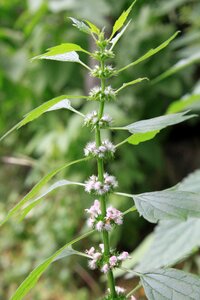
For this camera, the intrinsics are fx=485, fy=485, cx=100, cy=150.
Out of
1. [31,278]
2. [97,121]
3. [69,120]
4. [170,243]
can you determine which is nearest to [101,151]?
[97,121]

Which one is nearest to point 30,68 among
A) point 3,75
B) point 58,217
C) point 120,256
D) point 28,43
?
point 28,43

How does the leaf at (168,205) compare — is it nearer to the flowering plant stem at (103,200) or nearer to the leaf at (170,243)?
the flowering plant stem at (103,200)


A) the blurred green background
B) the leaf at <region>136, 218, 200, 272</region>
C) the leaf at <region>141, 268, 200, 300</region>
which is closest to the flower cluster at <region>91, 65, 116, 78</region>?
the leaf at <region>141, 268, 200, 300</region>

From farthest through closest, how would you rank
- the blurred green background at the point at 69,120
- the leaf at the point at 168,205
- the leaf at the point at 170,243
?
the blurred green background at the point at 69,120
the leaf at the point at 170,243
the leaf at the point at 168,205

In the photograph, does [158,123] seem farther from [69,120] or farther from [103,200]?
[69,120]

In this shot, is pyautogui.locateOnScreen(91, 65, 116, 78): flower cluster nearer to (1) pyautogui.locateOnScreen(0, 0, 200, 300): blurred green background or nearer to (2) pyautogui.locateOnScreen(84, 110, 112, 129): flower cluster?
(2) pyautogui.locateOnScreen(84, 110, 112, 129): flower cluster

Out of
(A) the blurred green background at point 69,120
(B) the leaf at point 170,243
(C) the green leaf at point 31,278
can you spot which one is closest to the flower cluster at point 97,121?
(C) the green leaf at point 31,278

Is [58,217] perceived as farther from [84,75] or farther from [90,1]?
[90,1]

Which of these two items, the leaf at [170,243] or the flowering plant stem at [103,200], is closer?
the flowering plant stem at [103,200]
